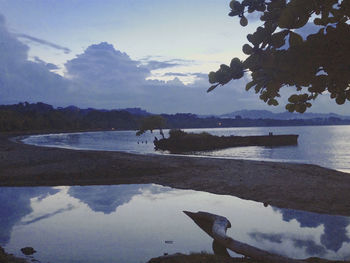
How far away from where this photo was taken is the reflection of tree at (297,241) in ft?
27.7

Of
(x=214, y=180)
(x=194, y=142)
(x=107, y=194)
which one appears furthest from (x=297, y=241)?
(x=194, y=142)

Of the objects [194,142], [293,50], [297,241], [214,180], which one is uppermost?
[293,50]

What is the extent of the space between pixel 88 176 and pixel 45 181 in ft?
9.36

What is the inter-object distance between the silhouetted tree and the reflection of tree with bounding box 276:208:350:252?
7.20m

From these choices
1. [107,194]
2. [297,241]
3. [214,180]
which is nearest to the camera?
[297,241]

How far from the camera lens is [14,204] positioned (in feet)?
45.3

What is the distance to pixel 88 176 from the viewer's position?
21.7 meters

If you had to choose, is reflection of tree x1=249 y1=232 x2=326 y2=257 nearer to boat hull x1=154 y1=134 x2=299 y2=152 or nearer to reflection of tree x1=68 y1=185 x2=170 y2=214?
reflection of tree x1=68 y1=185 x2=170 y2=214

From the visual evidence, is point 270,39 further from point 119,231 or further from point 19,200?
point 19,200

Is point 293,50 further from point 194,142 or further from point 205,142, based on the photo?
point 205,142

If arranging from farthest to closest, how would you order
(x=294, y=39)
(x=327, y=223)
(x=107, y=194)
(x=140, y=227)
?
(x=107, y=194), (x=327, y=223), (x=140, y=227), (x=294, y=39)

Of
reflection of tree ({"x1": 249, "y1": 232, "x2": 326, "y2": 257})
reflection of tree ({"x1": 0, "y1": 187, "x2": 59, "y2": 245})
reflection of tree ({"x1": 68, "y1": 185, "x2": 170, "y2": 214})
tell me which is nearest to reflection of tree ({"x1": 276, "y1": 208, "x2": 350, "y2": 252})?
reflection of tree ({"x1": 249, "y1": 232, "x2": 326, "y2": 257})

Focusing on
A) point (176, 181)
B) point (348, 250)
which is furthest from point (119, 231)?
point (176, 181)

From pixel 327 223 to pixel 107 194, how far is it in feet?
33.9
